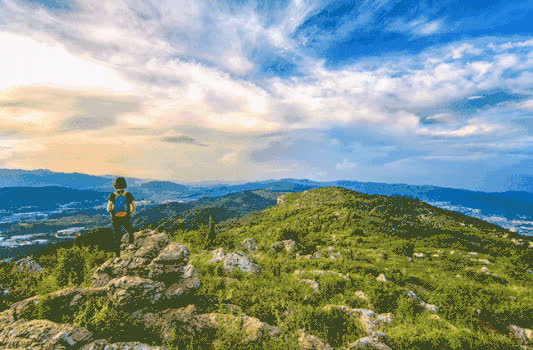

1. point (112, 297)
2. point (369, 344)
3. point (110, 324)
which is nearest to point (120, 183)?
point (112, 297)

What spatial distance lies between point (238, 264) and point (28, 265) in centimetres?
1350

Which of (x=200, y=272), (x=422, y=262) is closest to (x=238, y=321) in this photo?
(x=200, y=272)

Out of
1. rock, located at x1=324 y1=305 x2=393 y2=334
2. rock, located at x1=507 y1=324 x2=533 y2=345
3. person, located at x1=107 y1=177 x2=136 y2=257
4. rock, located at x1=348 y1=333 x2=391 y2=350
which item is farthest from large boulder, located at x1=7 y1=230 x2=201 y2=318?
rock, located at x1=507 y1=324 x2=533 y2=345

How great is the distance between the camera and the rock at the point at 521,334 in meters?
11.2

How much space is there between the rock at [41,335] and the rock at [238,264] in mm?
8801

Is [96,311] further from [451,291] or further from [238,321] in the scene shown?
[451,291]

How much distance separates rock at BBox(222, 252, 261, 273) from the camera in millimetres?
15609

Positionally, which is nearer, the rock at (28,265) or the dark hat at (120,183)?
the dark hat at (120,183)

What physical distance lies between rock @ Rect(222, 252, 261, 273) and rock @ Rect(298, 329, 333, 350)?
300 inches

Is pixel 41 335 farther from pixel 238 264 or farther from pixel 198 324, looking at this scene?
pixel 238 264

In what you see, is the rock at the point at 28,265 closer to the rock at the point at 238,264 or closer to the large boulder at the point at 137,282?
the large boulder at the point at 137,282

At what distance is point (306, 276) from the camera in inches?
652

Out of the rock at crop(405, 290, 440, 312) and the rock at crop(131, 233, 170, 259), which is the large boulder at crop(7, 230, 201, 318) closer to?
the rock at crop(131, 233, 170, 259)

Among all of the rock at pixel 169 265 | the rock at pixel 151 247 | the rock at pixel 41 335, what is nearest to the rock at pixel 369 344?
the rock at pixel 169 265
